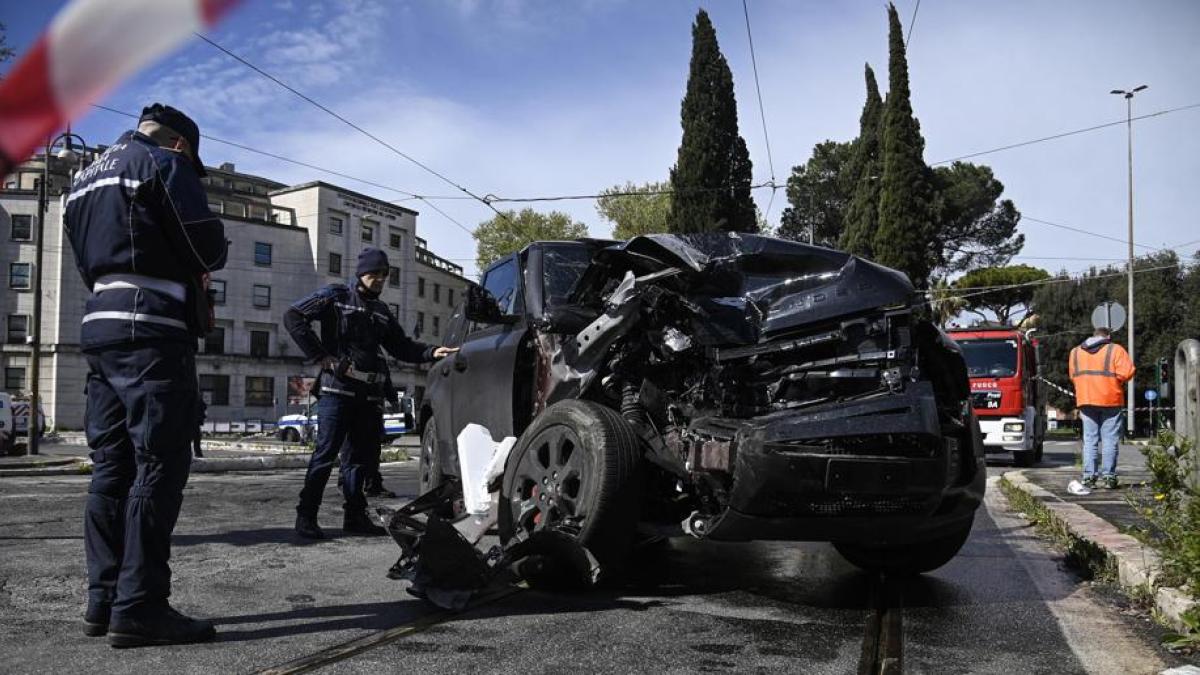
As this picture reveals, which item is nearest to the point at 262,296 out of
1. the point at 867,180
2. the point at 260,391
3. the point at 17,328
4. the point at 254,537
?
the point at 260,391

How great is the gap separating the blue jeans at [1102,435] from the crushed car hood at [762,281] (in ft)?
19.9

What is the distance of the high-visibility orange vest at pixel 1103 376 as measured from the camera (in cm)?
852

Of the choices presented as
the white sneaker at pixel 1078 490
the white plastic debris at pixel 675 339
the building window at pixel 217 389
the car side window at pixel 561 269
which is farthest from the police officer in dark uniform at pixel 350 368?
the building window at pixel 217 389

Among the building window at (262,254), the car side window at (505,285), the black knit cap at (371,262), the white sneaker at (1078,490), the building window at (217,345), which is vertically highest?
the building window at (262,254)

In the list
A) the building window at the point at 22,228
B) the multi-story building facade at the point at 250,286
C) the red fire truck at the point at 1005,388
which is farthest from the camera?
the building window at the point at 22,228

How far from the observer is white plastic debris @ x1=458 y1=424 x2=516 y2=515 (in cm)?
454

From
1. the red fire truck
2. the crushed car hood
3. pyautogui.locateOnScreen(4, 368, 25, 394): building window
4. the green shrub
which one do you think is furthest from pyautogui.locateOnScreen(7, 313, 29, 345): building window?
the green shrub

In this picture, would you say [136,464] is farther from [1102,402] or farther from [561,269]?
[1102,402]

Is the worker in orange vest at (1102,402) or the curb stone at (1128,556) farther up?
the worker in orange vest at (1102,402)

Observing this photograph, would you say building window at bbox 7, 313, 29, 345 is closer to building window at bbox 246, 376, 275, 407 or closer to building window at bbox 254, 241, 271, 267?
building window at bbox 246, 376, 275, 407

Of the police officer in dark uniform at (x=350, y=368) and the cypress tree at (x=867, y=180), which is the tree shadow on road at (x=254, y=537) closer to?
the police officer in dark uniform at (x=350, y=368)

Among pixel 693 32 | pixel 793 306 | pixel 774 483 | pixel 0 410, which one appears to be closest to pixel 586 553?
pixel 774 483

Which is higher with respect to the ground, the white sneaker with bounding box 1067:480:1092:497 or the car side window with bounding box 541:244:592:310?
the car side window with bounding box 541:244:592:310

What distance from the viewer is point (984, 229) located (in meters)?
45.9
